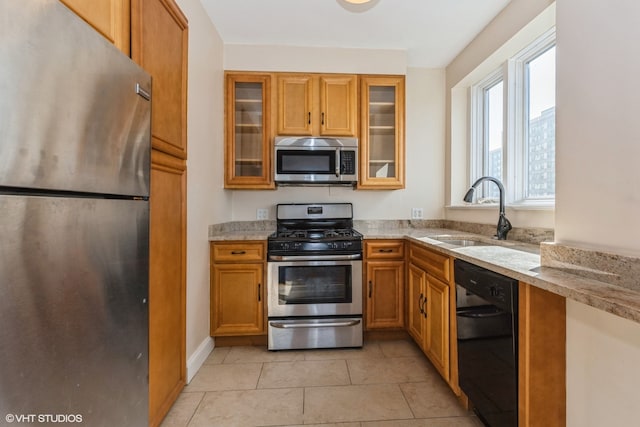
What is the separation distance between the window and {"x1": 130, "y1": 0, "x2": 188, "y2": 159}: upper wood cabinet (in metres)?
2.29

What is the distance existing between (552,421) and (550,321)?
0.39 m

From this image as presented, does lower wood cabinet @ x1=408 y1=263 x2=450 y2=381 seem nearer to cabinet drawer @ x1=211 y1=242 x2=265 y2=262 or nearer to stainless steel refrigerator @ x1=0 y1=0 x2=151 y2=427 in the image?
cabinet drawer @ x1=211 y1=242 x2=265 y2=262

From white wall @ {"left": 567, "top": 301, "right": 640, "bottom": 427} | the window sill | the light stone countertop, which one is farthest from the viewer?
the window sill

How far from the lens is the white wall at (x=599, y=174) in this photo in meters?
0.90

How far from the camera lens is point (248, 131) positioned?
268 centimetres

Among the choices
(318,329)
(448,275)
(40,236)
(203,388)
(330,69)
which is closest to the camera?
(40,236)

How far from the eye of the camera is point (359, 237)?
2389 millimetres

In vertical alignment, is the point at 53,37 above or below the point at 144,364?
above

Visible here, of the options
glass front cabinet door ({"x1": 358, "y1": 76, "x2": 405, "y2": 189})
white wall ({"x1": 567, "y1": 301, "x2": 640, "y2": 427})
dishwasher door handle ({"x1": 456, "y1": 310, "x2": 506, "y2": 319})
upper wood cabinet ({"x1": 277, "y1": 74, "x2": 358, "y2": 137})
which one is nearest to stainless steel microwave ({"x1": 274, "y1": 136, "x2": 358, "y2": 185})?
upper wood cabinet ({"x1": 277, "y1": 74, "x2": 358, "y2": 137})

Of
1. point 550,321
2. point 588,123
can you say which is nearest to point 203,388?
point 550,321

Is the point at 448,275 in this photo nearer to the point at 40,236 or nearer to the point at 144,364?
the point at 144,364

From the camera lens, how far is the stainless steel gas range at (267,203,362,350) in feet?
7.52

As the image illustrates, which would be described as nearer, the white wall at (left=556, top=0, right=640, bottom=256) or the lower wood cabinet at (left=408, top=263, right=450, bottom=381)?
the white wall at (left=556, top=0, right=640, bottom=256)

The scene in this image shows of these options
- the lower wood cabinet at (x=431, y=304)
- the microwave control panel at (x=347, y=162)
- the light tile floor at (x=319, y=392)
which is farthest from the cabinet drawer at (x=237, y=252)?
the lower wood cabinet at (x=431, y=304)
